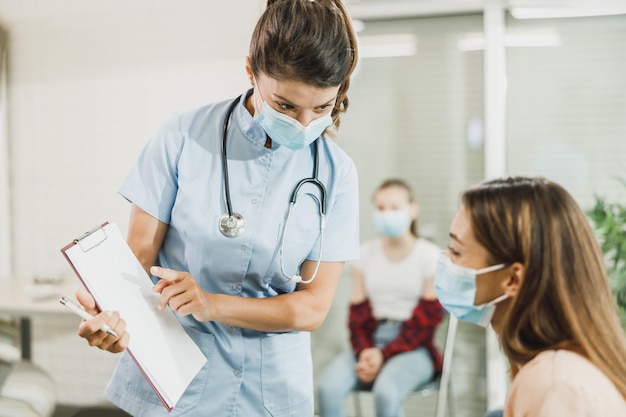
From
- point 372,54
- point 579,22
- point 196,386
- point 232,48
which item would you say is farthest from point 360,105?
point 196,386

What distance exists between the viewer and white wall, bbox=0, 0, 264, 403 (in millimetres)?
2877

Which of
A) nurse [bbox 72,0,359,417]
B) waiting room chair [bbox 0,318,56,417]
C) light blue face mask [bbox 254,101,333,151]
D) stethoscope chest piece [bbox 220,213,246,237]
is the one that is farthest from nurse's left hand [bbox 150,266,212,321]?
waiting room chair [bbox 0,318,56,417]

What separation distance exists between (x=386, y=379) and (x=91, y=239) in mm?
1705

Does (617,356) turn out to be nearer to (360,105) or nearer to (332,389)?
(332,389)

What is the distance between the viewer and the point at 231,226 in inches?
46.2

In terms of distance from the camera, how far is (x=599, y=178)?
2832mm

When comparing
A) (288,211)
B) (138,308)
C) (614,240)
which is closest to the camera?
(138,308)

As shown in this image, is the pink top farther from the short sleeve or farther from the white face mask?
the short sleeve

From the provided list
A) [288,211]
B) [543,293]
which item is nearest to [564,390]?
[543,293]

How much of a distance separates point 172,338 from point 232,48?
6.28 ft

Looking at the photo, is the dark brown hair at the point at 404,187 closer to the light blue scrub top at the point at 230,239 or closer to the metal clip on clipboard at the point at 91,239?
the light blue scrub top at the point at 230,239

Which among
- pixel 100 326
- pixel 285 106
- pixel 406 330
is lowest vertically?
pixel 406 330

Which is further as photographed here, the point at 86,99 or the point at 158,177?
the point at 86,99

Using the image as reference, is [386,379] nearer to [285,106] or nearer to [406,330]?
[406,330]
